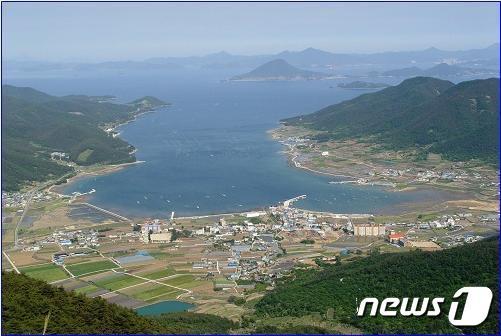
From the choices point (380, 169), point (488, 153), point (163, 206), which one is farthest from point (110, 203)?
point (488, 153)

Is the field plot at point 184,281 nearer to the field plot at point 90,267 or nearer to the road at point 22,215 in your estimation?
the field plot at point 90,267

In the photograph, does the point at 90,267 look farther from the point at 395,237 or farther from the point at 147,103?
the point at 147,103

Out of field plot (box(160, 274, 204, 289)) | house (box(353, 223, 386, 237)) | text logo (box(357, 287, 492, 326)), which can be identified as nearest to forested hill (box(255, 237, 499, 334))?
text logo (box(357, 287, 492, 326))

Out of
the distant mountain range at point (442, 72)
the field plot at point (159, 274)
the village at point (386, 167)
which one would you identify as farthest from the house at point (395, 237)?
the distant mountain range at point (442, 72)

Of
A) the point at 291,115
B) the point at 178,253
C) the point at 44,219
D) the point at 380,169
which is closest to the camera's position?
the point at 178,253

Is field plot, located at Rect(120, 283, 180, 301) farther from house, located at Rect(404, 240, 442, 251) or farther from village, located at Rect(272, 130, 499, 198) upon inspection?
village, located at Rect(272, 130, 499, 198)

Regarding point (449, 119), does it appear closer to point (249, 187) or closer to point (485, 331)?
point (249, 187)
